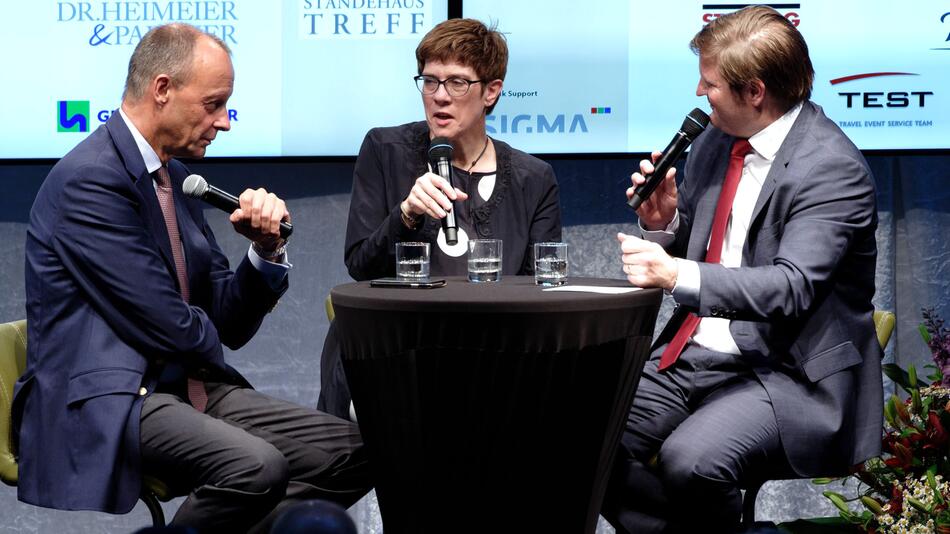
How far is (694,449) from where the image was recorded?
252cm

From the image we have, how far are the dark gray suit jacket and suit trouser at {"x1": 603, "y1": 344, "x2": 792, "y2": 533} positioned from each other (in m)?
0.06

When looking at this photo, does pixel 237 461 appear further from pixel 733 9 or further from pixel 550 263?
pixel 733 9

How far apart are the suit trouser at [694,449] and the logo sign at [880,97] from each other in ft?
4.50

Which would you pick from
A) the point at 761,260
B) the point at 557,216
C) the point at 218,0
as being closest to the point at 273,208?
the point at 557,216

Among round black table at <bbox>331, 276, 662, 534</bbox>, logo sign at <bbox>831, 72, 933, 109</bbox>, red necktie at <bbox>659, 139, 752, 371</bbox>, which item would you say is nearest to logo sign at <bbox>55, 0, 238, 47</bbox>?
round black table at <bbox>331, 276, 662, 534</bbox>

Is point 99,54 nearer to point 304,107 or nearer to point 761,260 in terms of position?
point 304,107

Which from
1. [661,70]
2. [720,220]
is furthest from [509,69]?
[720,220]

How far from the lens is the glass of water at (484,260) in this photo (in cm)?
258

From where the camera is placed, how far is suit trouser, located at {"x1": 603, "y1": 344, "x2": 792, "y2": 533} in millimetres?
2516

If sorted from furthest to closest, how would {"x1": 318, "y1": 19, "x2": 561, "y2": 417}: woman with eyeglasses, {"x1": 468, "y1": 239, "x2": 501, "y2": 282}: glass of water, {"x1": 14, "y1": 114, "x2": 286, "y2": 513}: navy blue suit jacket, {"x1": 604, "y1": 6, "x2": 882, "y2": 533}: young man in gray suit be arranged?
{"x1": 318, "y1": 19, "x2": 561, "y2": 417}: woman with eyeglasses → {"x1": 468, "y1": 239, "x2": 501, "y2": 282}: glass of water → {"x1": 604, "y1": 6, "x2": 882, "y2": 533}: young man in gray suit → {"x1": 14, "y1": 114, "x2": 286, "y2": 513}: navy blue suit jacket

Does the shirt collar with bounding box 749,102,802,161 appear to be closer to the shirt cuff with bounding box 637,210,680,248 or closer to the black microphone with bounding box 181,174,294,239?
the shirt cuff with bounding box 637,210,680,248

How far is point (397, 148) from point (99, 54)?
4.02 ft

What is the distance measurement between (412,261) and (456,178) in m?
0.65

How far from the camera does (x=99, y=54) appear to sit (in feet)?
12.2
